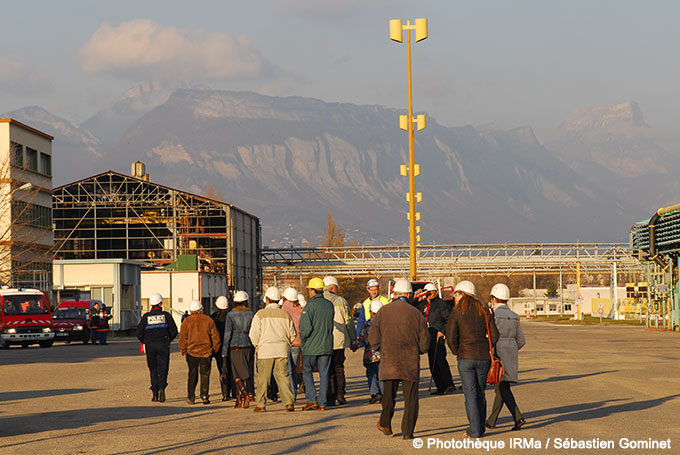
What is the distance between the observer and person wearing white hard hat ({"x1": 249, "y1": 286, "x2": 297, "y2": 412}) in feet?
54.1

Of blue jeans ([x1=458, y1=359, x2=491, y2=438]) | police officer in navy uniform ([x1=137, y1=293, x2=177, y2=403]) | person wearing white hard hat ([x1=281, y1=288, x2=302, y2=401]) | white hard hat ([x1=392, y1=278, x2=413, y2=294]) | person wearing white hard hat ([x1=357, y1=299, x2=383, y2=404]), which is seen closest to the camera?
blue jeans ([x1=458, y1=359, x2=491, y2=438])

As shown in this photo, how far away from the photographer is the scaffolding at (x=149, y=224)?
87375mm

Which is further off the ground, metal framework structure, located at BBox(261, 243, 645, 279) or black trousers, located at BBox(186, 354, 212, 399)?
metal framework structure, located at BBox(261, 243, 645, 279)

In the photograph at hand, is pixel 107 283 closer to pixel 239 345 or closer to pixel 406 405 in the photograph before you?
pixel 239 345

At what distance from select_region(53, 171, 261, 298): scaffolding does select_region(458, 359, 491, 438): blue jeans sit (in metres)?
71.9

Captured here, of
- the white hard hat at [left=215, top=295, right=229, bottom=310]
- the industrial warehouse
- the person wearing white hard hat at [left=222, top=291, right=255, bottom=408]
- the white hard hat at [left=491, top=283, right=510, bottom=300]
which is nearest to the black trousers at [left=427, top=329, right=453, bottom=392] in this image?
the person wearing white hard hat at [left=222, top=291, right=255, bottom=408]

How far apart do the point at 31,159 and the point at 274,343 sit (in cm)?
5978

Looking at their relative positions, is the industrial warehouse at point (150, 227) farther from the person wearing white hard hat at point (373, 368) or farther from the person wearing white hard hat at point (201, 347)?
the person wearing white hard hat at point (373, 368)

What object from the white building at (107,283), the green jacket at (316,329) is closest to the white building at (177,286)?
the white building at (107,283)

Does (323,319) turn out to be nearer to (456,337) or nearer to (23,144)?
(456,337)

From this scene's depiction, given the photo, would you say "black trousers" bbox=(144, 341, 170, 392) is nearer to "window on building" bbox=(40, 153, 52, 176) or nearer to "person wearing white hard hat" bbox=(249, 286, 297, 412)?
"person wearing white hard hat" bbox=(249, 286, 297, 412)

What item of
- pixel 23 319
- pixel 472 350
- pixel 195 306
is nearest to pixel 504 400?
pixel 472 350

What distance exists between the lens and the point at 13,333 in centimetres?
4475

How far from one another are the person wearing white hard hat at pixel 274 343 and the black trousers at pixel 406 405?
3.43 m
